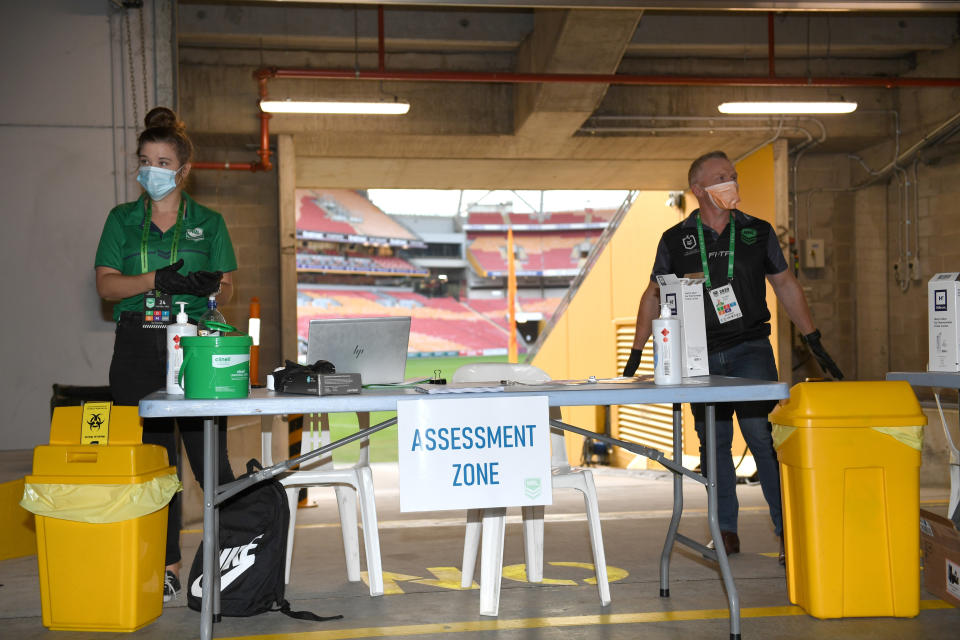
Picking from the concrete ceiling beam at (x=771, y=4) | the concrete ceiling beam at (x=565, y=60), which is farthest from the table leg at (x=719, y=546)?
the concrete ceiling beam at (x=565, y=60)

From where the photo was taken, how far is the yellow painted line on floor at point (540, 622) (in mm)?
2523

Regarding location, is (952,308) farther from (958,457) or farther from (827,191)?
(827,191)

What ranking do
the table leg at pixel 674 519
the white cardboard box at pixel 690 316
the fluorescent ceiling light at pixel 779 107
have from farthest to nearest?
the fluorescent ceiling light at pixel 779 107 → the table leg at pixel 674 519 → the white cardboard box at pixel 690 316

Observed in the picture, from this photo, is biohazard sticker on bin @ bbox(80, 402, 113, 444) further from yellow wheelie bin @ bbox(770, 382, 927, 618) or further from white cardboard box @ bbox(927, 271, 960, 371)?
white cardboard box @ bbox(927, 271, 960, 371)

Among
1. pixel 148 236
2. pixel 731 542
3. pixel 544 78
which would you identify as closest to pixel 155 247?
pixel 148 236

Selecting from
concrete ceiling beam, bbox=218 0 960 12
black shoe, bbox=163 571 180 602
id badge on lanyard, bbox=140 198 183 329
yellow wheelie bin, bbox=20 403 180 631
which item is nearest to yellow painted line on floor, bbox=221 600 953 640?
yellow wheelie bin, bbox=20 403 180 631

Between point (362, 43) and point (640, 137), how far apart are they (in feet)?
8.75

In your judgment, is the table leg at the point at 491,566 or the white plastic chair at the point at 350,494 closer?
the table leg at the point at 491,566

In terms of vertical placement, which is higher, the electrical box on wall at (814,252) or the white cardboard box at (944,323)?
the electrical box on wall at (814,252)

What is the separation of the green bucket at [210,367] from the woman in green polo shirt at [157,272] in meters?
0.56

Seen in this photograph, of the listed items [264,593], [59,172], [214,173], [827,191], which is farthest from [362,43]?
[264,593]

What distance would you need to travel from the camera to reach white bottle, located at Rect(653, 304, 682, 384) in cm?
239

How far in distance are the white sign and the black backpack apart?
0.69 metres

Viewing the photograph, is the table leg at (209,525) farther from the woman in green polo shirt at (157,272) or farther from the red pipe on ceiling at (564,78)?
the red pipe on ceiling at (564,78)
